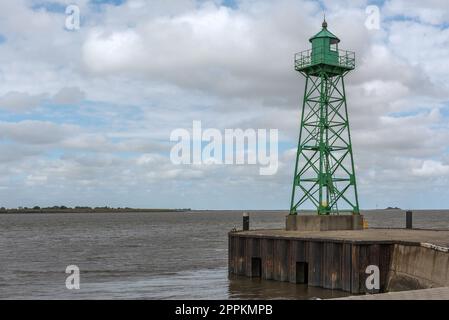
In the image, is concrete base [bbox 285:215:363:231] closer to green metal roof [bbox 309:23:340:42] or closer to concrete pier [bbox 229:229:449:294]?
concrete pier [bbox 229:229:449:294]

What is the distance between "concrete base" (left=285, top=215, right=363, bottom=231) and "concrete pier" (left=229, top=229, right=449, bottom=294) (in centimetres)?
429

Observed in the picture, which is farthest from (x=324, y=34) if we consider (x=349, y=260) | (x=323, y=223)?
(x=349, y=260)

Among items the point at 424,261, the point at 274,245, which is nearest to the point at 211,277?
the point at 274,245

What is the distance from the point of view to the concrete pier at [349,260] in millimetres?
21892

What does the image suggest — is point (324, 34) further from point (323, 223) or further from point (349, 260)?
point (349, 260)

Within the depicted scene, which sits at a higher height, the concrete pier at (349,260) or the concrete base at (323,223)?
the concrete base at (323,223)

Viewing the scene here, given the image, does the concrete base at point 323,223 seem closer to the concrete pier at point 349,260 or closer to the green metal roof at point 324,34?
the concrete pier at point 349,260

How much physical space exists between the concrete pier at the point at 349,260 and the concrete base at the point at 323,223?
14.1 feet

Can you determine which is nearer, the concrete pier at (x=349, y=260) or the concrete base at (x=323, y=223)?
the concrete pier at (x=349, y=260)

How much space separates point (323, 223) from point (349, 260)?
8782 millimetres

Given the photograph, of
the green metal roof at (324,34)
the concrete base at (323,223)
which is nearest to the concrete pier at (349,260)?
the concrete base at (323,223)

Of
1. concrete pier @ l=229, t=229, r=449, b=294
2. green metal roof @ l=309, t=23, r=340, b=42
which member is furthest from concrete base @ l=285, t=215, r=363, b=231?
green metal roof @ l=309, t=23, r=340, b=42

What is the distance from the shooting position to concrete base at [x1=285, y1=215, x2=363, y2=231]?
3338 cm
